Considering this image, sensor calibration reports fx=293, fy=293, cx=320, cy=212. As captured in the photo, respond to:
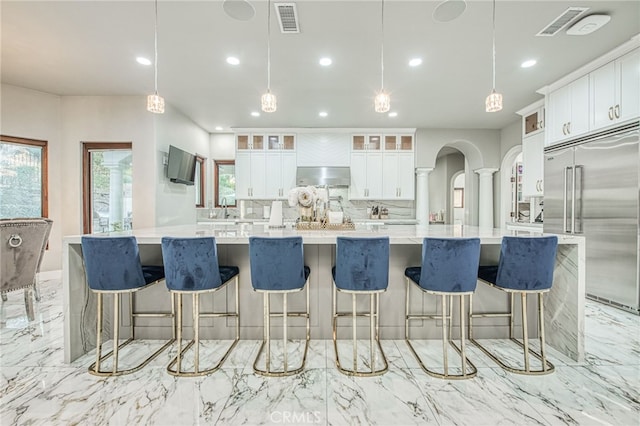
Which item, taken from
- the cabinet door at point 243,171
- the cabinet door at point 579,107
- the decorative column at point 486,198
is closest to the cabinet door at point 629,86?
the cabinet door at point 579,107

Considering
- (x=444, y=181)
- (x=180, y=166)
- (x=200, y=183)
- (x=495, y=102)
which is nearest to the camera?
(x=495, y=102)

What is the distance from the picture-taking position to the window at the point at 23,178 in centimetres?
422

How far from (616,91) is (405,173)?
3297mm

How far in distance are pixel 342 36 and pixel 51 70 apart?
366cm

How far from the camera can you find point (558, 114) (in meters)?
3.94

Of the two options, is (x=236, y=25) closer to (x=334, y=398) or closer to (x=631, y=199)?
(x=334, y=398)

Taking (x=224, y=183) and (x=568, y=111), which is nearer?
(x=568, y=111)

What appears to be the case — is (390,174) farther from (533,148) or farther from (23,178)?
(23,178)

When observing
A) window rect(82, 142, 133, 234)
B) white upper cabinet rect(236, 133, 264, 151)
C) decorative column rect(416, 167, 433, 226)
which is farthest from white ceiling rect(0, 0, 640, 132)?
decorative column rect(416, 167, 433, 226)

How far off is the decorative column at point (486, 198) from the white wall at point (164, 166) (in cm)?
597

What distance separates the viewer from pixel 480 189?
6375mm

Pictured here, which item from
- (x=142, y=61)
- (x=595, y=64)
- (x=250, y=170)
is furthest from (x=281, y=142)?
(x=595, y=64)

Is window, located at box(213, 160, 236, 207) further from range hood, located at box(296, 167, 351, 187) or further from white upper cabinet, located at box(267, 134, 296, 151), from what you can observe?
range hood, located at box(296, 167, 351, 187)

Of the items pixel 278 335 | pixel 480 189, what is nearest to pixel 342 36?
pixel 278 335
